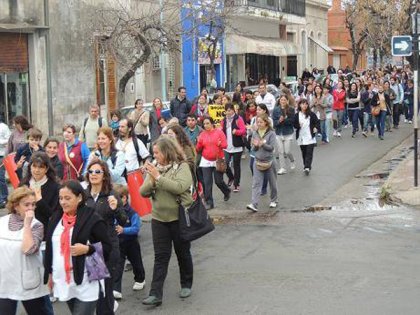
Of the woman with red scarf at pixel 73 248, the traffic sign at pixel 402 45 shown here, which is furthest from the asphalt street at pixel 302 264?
the traffic sign at pixel 402 45

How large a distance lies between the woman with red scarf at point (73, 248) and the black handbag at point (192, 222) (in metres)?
1.46

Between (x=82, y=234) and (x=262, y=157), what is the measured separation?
6.27 m

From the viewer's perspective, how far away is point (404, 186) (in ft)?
42.7

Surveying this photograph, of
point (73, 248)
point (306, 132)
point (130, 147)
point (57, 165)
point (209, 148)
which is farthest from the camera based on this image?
point (306, 132)

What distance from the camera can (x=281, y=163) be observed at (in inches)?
603

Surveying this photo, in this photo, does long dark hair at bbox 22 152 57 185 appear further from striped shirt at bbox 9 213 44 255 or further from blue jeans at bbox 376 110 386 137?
blue jeans at bbox 376 110 386 137

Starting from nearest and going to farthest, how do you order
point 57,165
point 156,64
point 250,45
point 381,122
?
point 57,165
point 381,122
point 156,64
point 250,45

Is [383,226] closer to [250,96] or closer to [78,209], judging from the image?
[78,209]

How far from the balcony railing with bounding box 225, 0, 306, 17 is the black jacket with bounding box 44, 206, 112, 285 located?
31922 mm

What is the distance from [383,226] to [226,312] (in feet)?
14.1

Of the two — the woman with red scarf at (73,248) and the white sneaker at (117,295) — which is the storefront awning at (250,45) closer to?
the white sneaker at (117,295)

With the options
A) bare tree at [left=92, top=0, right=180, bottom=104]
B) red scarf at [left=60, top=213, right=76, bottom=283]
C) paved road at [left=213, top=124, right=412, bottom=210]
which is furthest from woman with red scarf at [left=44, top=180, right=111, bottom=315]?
bare tree at [left=92, top=0, right=180, bottom=104]

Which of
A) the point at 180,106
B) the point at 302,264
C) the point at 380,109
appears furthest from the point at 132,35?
the point at 302,264

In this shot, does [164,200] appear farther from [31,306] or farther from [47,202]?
[31,306]
